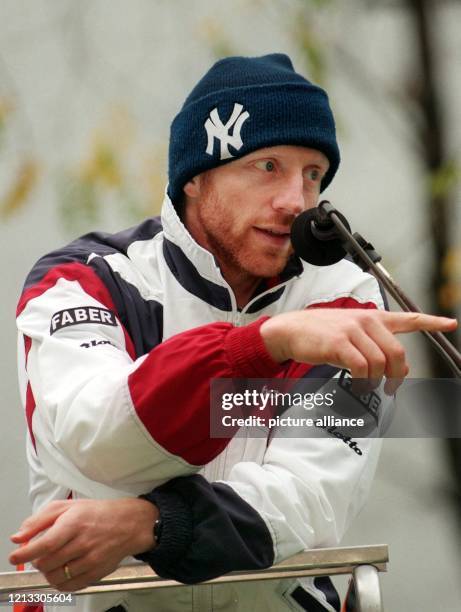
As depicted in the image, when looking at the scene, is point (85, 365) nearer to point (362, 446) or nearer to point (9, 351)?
point (362, 446)

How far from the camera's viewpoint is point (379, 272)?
179cm

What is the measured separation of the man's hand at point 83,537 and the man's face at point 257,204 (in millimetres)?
736

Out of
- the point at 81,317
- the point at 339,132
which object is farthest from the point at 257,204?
the point at 339,132

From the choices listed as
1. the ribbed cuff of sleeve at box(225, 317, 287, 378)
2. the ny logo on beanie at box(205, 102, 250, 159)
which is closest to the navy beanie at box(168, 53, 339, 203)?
the ny logo on beanie at box(205, 102, 250, 159)

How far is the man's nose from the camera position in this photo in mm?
2508

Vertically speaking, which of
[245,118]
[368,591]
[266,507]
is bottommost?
[368,591]

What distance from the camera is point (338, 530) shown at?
7.47ft

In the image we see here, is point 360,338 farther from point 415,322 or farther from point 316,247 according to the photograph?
point 316,247

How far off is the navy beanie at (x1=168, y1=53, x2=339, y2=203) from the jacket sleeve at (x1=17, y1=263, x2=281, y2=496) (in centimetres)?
60

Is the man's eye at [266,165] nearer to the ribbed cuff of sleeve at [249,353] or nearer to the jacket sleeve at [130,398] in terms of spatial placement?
the jacket sleeve at [130,398]

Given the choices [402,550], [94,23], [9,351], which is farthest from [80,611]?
[94,23]

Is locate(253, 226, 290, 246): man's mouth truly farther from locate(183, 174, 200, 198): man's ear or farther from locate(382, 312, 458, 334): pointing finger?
Answer: locate(382, 312, 458, 334): pointing finger

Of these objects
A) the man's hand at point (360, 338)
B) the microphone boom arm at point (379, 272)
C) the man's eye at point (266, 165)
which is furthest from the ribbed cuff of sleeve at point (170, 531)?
the man's eye at point (266, 165)

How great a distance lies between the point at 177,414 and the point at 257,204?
2.60ft
